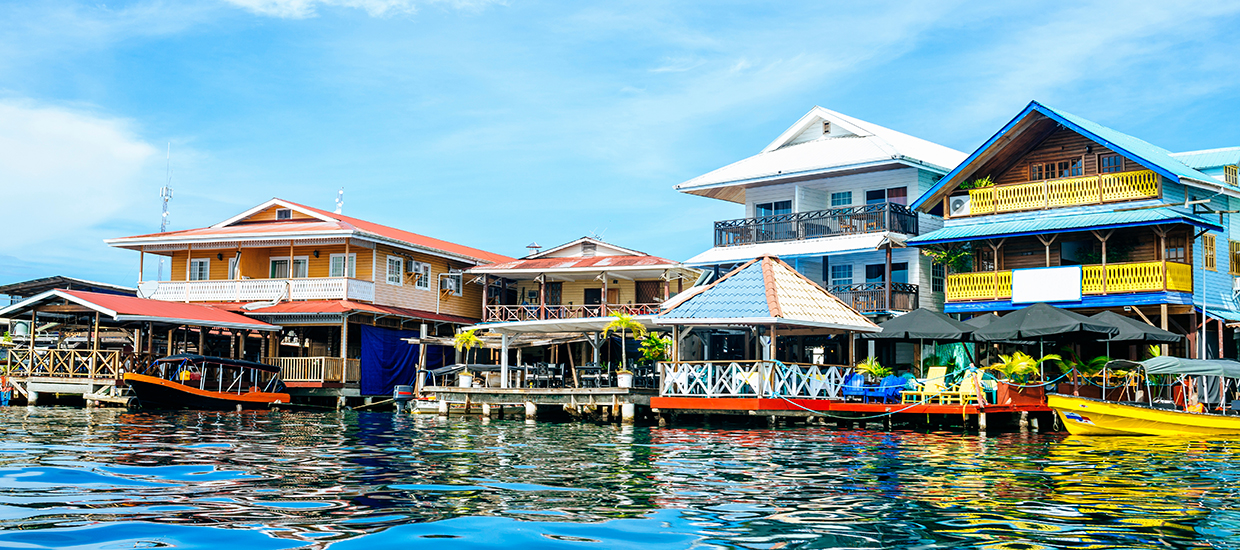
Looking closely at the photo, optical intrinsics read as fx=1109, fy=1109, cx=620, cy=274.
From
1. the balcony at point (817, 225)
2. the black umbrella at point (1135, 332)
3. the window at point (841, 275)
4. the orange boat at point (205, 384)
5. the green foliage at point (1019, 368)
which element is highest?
the balcony at point (817, 225)

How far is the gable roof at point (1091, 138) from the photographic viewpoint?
95.7ft

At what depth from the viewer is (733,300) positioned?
2638cm

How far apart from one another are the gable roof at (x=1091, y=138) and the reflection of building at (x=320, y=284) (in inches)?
689

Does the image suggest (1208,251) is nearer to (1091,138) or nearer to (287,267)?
(1091,138)

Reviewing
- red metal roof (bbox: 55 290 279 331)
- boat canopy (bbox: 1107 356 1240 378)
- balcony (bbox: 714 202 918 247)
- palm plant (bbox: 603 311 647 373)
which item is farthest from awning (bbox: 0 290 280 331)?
boat canopy (bbox: 1107 356 1240 378)

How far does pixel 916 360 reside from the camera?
32.7m

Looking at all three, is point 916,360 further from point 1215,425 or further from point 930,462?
point 930,462

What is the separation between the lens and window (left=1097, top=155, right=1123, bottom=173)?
3111cm

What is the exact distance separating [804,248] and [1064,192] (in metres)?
7.89

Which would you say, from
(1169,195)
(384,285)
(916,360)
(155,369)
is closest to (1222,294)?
(1169,195)

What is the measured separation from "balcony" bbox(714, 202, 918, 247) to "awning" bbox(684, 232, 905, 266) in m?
→ 0.25

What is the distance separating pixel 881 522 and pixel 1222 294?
25.9 metres

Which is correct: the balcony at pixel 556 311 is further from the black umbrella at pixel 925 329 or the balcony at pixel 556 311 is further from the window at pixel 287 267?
the black umbrella at pixel 925 329

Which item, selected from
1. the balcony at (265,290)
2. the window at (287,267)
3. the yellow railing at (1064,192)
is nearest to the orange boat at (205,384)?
the balcony at (265,290)
